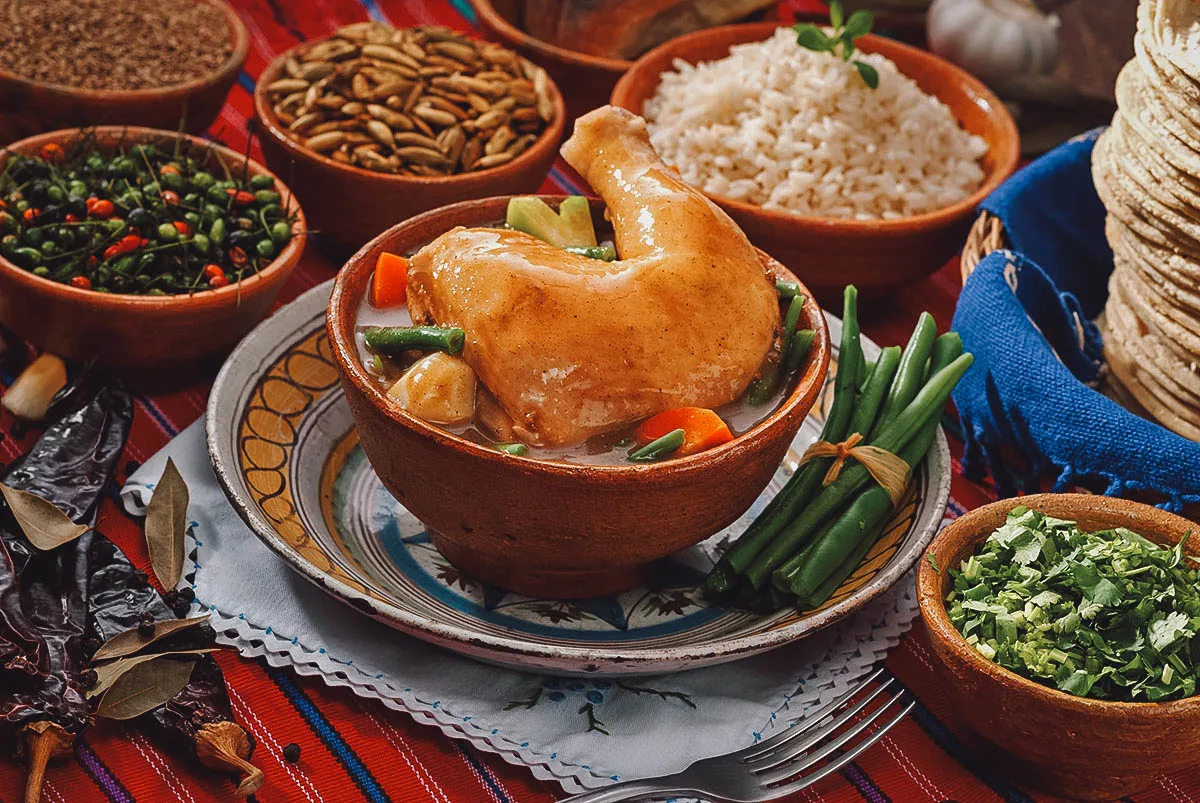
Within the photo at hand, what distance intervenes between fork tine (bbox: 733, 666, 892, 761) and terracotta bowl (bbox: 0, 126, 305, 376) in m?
1.15

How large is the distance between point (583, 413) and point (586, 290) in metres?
0.16

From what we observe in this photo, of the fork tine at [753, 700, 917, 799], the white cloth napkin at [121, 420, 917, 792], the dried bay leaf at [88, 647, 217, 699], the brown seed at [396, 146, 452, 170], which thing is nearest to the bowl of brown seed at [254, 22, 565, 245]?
the brown seed at [396, 146, 452, 170]

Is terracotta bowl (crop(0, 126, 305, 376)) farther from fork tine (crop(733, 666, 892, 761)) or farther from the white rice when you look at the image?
fork tine (crop(733, 666, 892, 761))

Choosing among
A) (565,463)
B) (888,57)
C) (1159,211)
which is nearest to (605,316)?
(565,463)

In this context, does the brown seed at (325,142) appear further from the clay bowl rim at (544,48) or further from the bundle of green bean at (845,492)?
the bundle of green bean at (845,492)

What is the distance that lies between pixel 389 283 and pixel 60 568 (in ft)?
2.04

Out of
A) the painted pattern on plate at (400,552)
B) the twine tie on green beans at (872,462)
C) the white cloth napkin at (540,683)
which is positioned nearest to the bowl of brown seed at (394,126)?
the painted pattern on plate at (400,552)

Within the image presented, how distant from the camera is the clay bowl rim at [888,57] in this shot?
7.98ft

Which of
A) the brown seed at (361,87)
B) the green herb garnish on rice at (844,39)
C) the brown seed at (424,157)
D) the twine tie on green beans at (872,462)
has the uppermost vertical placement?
the green herb garnish on rice at (844,39)

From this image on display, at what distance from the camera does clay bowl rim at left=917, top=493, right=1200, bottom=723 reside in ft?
4.85

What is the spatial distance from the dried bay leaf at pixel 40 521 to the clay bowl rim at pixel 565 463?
0.48m

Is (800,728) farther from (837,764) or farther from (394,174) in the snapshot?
(394,174)

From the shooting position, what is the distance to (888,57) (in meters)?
3.05

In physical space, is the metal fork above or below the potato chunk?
below
